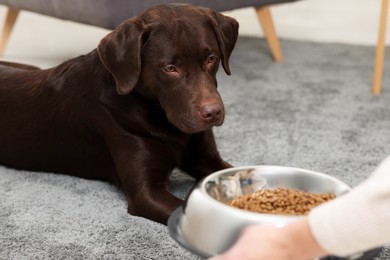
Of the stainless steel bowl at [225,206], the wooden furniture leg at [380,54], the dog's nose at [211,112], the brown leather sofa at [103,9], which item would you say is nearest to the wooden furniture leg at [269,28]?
the brown leather sofa at [103,9]

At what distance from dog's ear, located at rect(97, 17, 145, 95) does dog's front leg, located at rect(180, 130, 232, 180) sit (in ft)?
1.01

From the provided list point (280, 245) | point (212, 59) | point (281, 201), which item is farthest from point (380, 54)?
point (280, 245)

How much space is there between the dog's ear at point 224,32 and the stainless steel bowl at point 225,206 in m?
0.51

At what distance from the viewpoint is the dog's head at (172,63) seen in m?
1.73

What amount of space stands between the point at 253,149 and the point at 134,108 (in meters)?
0.61

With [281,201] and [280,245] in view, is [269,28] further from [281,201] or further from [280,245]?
[280,245]

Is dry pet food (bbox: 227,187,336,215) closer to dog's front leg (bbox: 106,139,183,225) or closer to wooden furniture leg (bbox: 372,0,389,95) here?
dog's front leg (bbox: 106,139,183,225)

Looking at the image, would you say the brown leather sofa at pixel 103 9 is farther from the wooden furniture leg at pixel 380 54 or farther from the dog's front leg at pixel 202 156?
the dog's front leg at pixel 202 156

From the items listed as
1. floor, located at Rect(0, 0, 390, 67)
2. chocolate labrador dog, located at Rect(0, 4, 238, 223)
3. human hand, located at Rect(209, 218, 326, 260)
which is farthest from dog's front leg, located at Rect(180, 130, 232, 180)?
floor, located at Rect(0, 0, 390, 67)

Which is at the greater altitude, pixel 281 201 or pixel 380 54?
pixel 281 201

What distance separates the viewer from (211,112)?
1710 mm

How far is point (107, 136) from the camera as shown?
74.9 inches

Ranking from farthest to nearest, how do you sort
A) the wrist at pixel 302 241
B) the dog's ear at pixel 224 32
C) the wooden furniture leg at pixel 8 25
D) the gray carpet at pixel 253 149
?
the wooden furniture leg at pixel 8 25 → the dog's ear at pixel 224 32 → the gray carpet at pixel 253 149 → the wrist at pixel 302 241

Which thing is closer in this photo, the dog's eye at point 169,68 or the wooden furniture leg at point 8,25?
the dog's eye at point 169,68
